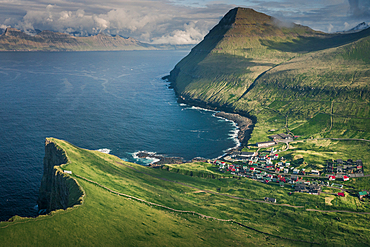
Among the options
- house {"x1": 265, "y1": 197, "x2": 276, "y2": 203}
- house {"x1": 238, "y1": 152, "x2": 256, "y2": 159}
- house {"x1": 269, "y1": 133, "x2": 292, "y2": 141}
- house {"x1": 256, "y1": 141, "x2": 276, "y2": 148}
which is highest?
house {"x1": 269, "y1": 133, "x2": 292, "y2": 141}

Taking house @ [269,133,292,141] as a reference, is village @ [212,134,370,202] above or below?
below

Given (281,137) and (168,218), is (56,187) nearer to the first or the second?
(168,218)

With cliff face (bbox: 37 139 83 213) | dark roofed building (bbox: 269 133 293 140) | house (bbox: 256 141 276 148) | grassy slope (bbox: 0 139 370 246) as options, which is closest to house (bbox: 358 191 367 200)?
grassy slope (bbox: 0 139 370 246)

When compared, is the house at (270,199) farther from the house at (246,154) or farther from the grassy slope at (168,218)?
the house at (246,154)

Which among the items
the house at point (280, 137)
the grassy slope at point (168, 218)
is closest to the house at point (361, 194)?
the grassy slope at point (168, 218)

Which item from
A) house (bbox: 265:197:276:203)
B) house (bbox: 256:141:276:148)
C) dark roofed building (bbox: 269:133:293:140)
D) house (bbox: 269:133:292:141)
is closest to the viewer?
house (bbox: 265:197:276:203)

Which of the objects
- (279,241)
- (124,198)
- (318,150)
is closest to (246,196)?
(279,241)

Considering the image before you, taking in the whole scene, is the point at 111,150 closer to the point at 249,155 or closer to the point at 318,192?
the point at 249,155

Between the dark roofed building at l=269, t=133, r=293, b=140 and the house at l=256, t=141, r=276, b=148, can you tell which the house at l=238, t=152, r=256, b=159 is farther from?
the dark roofed building at l=269, t=133, r=293, b=140
